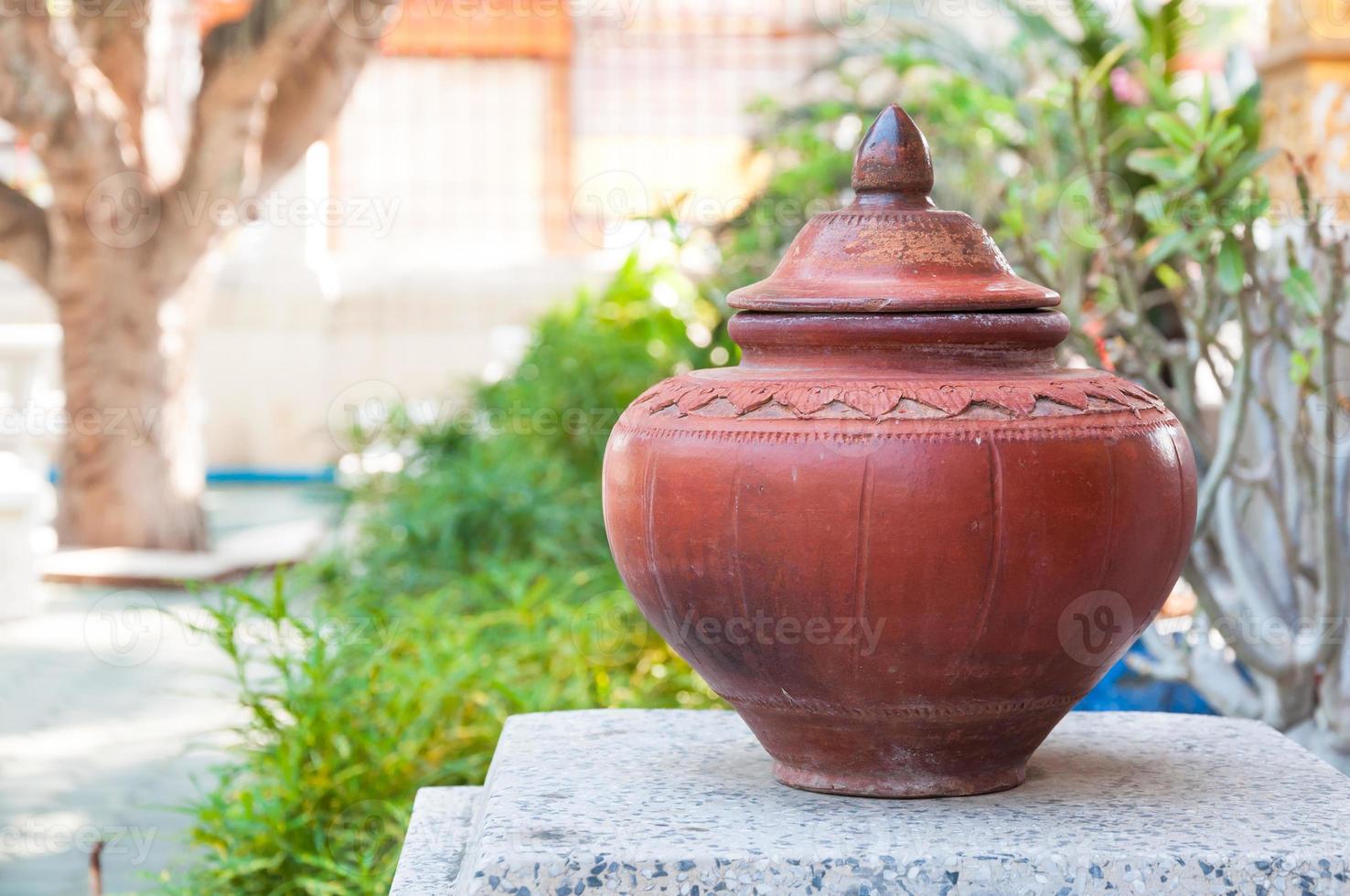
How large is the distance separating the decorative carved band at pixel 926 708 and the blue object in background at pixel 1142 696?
1421 mm

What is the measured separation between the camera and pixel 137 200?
6797mm

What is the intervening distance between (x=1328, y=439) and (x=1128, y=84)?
3903mm

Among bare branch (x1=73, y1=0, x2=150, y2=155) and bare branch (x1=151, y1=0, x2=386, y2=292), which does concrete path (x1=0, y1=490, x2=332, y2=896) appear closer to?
bare branch (x1=151, y1=0, x2=386, y2=292)

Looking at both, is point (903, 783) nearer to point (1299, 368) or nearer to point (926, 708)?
point (926, 708)

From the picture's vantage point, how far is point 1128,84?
6461 mm

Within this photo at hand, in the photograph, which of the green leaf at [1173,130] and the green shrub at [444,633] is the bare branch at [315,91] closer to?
the green shrub at [444,633]

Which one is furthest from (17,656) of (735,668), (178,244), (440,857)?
(735,668)

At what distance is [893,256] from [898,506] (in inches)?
14.9

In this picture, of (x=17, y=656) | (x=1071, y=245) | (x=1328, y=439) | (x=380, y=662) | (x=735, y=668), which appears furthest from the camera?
(x=17, y=656)

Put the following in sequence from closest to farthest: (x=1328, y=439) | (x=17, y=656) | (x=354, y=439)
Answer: (x=1328, y=439) → (x=17, y=656) → (x=354, y=439)

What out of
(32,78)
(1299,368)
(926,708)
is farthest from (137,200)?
(926,708)

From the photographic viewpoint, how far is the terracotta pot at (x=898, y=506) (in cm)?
192

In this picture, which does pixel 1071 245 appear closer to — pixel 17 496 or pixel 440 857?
pixel 440 857

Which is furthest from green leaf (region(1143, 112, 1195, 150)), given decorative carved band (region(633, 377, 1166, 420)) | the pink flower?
the pink flower
